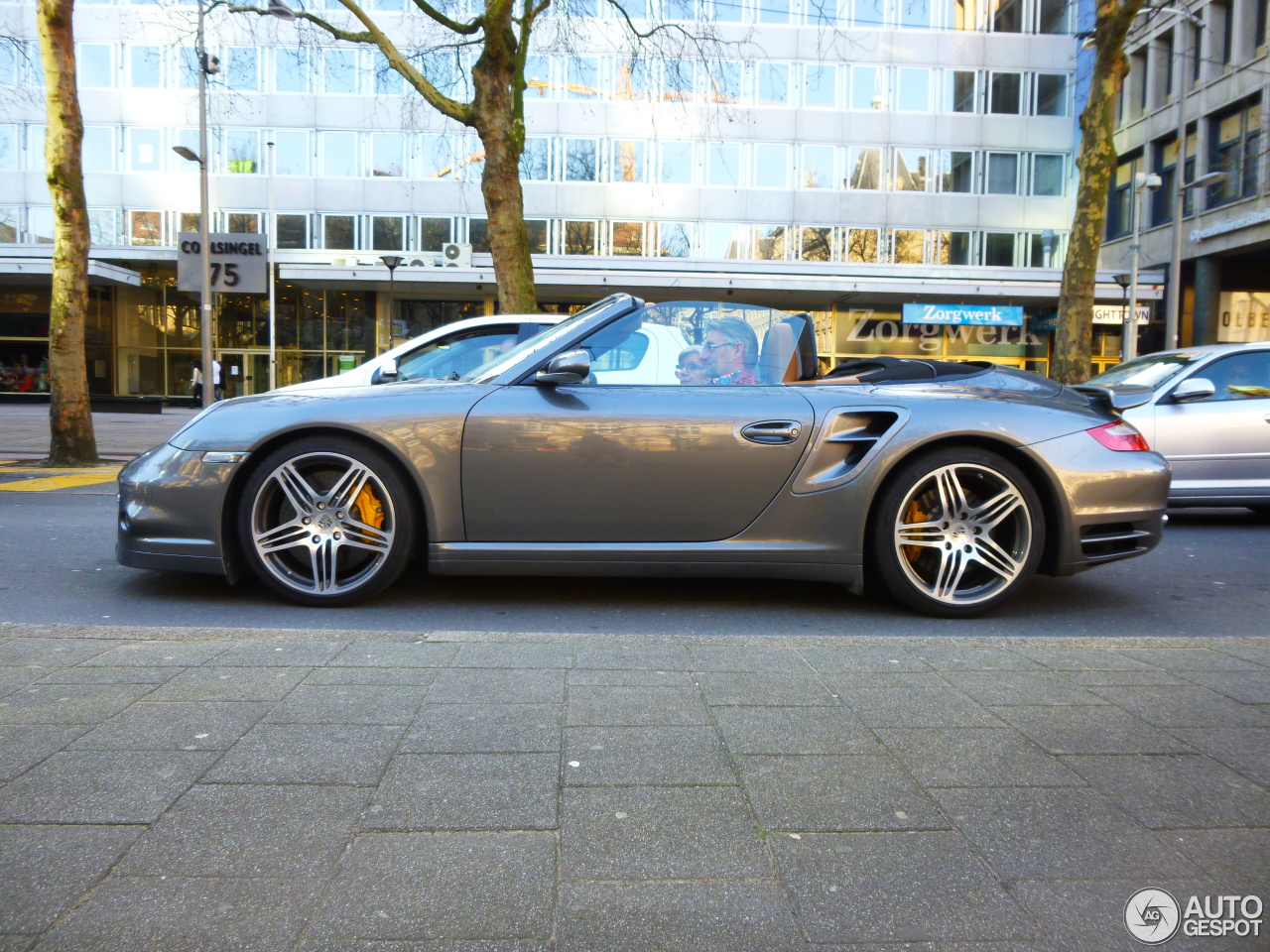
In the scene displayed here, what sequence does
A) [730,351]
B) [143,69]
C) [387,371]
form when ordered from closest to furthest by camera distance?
[730,351], [387,371], [143,69]

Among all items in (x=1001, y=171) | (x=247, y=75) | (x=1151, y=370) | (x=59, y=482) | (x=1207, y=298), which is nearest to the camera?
(x=1151, y=370)

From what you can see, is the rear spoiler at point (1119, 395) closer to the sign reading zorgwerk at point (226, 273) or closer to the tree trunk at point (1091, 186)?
the tree trunk at point (1091, 186)

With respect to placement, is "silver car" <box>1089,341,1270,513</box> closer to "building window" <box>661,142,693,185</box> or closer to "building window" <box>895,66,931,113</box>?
"building window" <box>661,142,693,185</box>

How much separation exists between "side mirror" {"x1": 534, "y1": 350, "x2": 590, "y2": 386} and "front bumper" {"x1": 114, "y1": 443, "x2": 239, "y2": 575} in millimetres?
1372

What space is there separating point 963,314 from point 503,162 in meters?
19.2

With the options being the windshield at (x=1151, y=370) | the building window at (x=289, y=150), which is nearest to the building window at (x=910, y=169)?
the building window at (x=289, y=150)

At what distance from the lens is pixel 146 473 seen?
3939mm

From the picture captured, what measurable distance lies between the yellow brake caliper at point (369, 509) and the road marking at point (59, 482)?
600 centimetres

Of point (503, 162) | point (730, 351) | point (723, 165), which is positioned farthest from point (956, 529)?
point (723, 165)

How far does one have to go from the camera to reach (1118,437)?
407cm

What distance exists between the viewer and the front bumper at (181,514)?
3.86 metres

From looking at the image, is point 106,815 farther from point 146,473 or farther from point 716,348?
point 716,348

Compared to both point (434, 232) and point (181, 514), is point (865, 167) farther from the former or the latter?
point (181, 514)

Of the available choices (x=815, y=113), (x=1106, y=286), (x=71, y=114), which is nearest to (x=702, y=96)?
(x=815, y=113)
